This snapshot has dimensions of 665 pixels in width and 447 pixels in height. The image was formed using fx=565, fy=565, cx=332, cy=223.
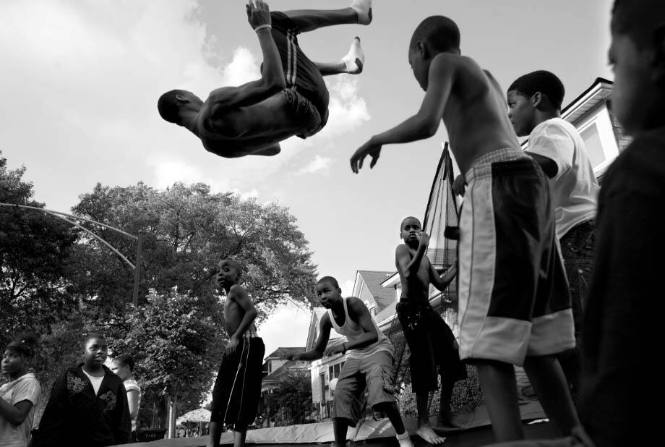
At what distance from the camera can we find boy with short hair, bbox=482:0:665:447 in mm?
788

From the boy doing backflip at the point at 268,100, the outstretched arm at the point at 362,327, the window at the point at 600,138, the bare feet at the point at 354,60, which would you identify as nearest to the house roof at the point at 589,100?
the window at the point at 600,138

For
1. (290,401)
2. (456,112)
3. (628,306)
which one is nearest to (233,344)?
(456,112)

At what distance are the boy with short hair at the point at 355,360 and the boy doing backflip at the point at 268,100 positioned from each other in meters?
2.06

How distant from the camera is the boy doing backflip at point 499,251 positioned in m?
2.12

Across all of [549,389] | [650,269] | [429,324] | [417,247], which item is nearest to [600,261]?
[650,269]

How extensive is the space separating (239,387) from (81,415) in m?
1.57

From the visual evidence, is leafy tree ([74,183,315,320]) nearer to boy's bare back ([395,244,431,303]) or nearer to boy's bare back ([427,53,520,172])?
boy's bare back ([395,244,431,303])

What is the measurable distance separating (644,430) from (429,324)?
4379mm

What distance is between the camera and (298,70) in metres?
3.73

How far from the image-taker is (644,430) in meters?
0.77

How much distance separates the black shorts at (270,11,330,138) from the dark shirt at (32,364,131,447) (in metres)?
3.74

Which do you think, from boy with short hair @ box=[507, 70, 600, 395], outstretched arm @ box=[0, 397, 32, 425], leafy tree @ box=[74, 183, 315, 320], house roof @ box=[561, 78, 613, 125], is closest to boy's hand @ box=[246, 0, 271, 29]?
boy with short hair @ box=[507, 70, 600, 395]

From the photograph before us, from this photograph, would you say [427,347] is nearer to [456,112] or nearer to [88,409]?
[456,112]

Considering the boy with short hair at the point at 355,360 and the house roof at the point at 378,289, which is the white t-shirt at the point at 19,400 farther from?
the house roof at the point at 378,289
